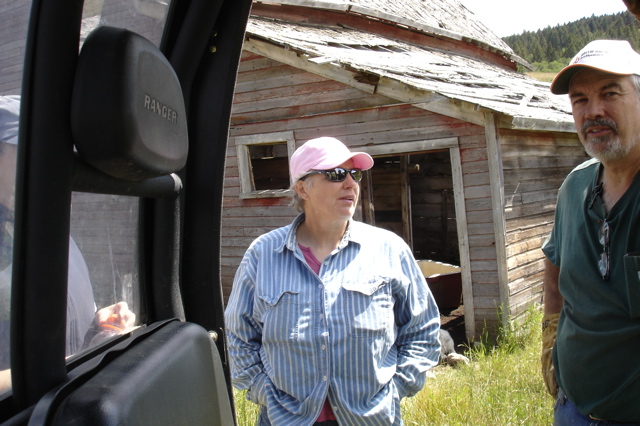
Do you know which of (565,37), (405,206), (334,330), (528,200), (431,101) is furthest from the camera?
(565,37)

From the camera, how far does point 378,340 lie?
224cm

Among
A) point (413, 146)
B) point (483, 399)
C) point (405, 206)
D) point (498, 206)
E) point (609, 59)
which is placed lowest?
point (483, 399)

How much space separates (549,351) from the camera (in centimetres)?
238

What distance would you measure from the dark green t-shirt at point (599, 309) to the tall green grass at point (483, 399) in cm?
187

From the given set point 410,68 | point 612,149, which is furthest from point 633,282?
point 410,68

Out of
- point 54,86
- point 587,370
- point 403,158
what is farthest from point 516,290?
point 54,86

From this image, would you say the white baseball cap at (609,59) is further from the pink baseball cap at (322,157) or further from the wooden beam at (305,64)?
the wooden beam at (305,64)

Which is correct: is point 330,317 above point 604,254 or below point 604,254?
below

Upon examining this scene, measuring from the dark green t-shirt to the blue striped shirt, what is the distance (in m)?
0.57

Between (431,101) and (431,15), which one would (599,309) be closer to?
(431,101)

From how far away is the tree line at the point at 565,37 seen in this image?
6438cm

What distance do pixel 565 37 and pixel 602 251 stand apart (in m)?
81.4

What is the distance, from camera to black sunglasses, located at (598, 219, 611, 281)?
193 centimetres

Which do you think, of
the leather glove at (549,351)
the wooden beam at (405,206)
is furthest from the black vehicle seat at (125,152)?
the wooden beam at (405,206)
